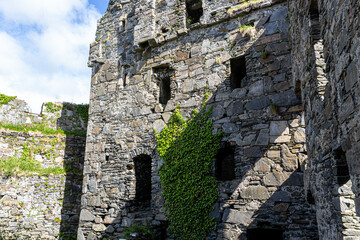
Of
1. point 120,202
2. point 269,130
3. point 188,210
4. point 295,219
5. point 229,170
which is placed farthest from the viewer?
point 229,170

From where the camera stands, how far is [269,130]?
5.96m

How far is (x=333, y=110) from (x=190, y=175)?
413 centimetres

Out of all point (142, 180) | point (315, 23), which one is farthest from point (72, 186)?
point (315, 23)

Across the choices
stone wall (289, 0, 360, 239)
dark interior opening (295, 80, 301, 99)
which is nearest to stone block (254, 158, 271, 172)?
dark interior opening (295, 80, 301, 99)

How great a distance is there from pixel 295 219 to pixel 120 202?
430 cm

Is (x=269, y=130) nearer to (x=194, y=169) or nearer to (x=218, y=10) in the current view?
(x=194, y=169)

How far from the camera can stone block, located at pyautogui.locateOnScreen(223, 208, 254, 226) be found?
18.8 ft

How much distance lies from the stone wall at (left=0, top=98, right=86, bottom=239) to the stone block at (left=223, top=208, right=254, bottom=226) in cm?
503

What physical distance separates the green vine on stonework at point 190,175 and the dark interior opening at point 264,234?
77 centimetres

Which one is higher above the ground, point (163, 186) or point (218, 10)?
point (218, 10)

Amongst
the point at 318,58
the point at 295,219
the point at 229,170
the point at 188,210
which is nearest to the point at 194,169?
the point at 188,210

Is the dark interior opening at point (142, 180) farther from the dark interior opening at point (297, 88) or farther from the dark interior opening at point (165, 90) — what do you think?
the dark interior opening at point (297, 88)

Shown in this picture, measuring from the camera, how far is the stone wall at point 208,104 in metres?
5.72

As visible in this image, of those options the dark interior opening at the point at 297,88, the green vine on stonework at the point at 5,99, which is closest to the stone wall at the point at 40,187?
the green vine on stonework at the point at 5,99
